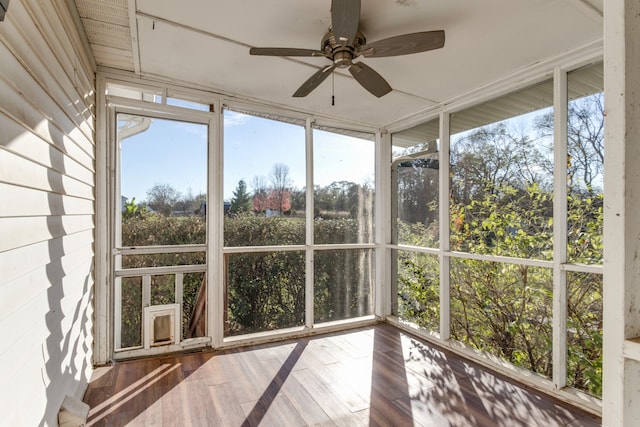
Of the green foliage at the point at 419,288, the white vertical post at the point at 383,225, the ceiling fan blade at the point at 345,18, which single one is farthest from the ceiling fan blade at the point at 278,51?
the green foliage at the point at 419,288

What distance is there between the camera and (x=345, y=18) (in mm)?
1729

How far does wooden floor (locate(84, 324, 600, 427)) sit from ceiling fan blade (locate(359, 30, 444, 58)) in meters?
2.44

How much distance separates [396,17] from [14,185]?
219 cm

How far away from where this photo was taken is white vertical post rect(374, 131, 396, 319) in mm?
4453

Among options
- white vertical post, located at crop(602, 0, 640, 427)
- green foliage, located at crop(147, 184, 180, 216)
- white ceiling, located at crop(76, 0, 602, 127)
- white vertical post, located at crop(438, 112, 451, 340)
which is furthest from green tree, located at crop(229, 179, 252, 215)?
white vertical post, located at crop(602, 0, 640, 427)

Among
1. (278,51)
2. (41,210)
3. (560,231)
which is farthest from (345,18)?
(560,231)

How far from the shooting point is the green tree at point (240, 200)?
3.58 meters

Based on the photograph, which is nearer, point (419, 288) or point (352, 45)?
point (352, 45)

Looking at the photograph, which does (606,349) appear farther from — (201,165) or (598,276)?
(201,165)

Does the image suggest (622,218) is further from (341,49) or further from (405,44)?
(341,49)

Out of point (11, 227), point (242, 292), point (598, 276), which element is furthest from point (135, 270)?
point (598, 276)

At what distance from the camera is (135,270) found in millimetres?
3148

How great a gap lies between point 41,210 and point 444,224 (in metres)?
3.40

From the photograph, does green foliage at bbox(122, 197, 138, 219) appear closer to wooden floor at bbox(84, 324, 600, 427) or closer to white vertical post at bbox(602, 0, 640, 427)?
wooden floor at bbox(84, 324, 600, 427)
